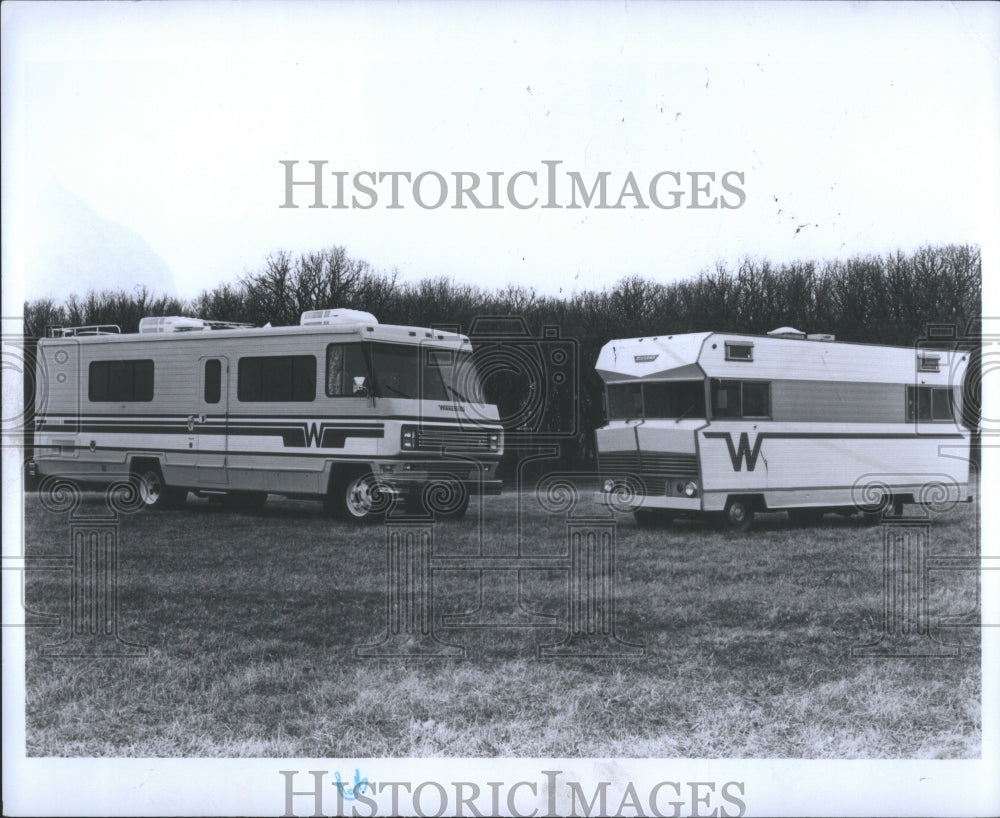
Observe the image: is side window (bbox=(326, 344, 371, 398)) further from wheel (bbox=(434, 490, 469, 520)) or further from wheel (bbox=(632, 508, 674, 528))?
wheel (bbox=(632, 508, 674, 528))

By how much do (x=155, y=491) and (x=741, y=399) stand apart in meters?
4.57

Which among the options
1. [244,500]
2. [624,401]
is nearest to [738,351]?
[624,401]

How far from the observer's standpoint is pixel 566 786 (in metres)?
4.84

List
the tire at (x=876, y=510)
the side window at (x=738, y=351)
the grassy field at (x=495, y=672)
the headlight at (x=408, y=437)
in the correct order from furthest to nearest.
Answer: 1. the headlight at (x=408, y=437)
2. the side window at (x=738, y=351)
3. the tire at (x=876, y=510)
4. the grassy field at (x=495, y=672)

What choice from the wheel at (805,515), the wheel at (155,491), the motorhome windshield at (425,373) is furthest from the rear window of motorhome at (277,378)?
the wheel at (805,515)

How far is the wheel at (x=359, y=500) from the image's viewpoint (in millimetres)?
7061

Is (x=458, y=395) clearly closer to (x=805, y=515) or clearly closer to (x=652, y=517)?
(x=652, y=517)

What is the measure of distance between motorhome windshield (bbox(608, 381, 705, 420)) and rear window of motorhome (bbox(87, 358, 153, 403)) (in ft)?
12.9

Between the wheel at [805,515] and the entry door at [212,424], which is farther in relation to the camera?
the entry door at [212,424]

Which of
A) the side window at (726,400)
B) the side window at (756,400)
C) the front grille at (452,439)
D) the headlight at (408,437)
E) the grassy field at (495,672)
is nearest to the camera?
the grassy field at (495,672)

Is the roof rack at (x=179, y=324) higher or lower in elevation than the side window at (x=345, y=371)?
higher

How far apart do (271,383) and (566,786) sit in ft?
16.8

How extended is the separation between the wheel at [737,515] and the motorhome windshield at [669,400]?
0.77 metres

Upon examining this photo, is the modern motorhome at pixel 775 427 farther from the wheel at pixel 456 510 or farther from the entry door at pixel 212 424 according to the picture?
the entry door at pixel 212 424
